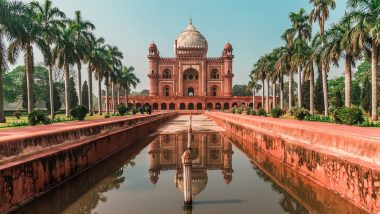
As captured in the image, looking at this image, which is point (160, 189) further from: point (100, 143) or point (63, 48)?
point (63, 48)

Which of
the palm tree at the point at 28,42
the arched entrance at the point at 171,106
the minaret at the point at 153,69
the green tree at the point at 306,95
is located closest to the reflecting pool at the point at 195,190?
the palm tree at the point at 28,42

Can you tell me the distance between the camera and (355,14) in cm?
2270

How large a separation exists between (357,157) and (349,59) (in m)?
19.8

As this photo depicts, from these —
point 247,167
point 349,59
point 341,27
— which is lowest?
point 247,167

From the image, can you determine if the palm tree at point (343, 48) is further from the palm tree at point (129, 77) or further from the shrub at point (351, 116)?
the palm tree at point (129, 77)

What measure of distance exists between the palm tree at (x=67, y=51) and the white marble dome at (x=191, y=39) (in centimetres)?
5416

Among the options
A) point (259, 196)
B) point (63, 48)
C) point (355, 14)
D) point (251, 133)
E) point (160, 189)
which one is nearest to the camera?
point (259, 196)

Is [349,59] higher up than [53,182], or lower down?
higher up

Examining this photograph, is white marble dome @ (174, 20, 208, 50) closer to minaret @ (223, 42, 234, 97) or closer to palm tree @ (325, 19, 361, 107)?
minaret @ (223, 42, 234, 97)

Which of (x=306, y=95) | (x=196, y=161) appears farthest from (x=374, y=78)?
(x=306, y=95)

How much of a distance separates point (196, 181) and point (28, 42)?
22.0m

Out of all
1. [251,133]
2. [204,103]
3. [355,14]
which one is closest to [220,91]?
[204,103]

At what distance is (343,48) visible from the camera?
936 inches

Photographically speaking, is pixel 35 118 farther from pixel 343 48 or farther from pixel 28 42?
pixel 343 48
